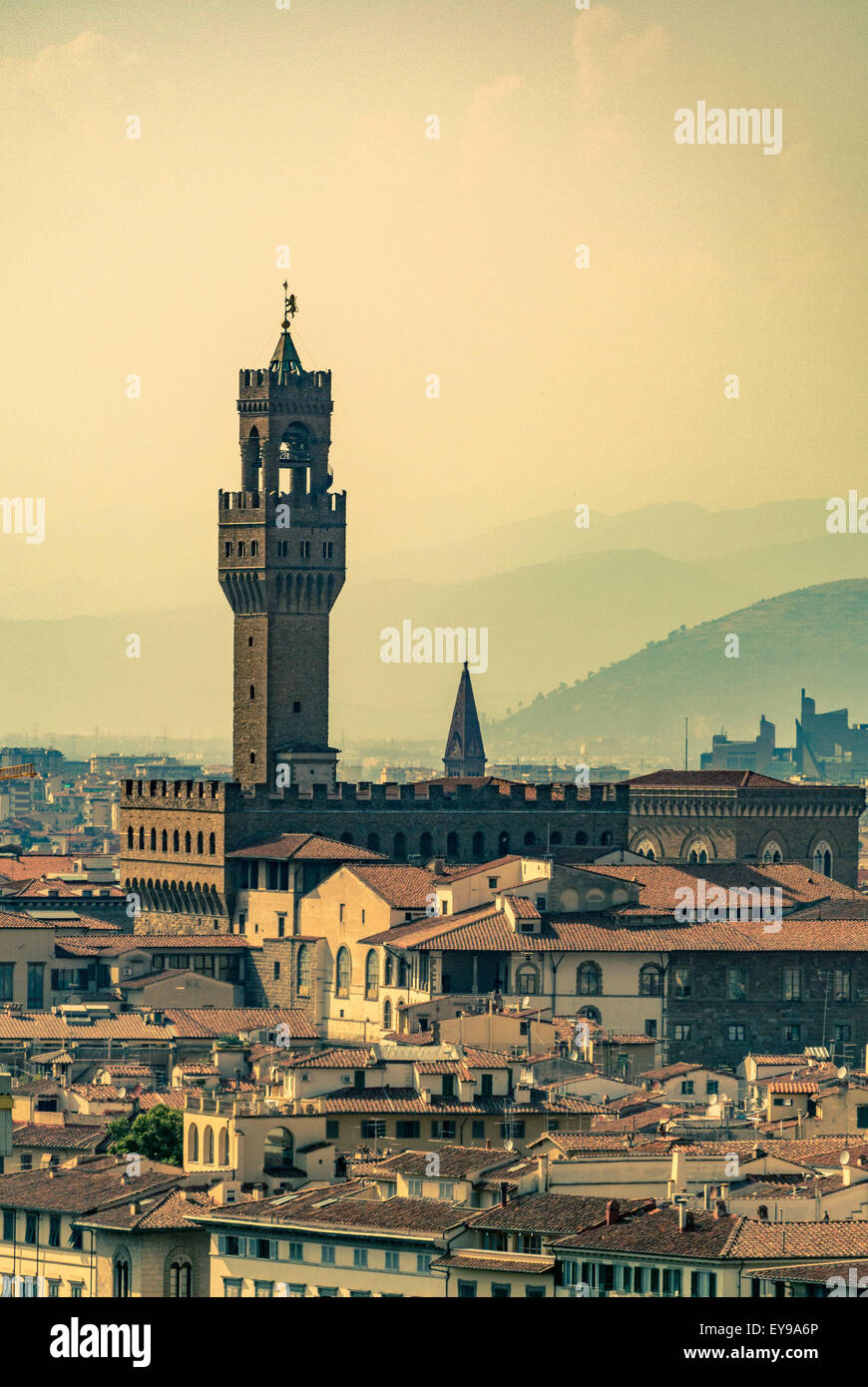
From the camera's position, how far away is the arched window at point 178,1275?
55312 mm

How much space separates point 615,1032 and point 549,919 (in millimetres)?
6538

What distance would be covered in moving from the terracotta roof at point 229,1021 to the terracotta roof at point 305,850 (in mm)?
10018

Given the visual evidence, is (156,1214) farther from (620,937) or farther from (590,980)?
(620,937)

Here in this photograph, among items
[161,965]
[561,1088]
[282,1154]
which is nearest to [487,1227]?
[282,1154]

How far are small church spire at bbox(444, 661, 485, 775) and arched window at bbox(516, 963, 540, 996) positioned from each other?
8355 centimetres

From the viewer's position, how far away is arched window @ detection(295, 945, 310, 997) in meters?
101

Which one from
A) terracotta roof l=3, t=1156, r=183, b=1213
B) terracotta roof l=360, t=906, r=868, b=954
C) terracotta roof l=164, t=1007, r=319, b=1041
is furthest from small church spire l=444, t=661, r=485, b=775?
terracotta roof l=3, t=1156, r=183, b=1213

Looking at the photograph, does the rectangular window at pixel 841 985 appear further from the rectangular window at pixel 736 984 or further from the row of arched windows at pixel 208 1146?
the row of arched windows at pixel 208 1146

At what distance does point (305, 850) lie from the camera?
352 feet

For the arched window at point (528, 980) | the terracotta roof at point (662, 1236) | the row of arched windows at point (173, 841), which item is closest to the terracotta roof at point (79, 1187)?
the terracotta roof at point (662, 1236)

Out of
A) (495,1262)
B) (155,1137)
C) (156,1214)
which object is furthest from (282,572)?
(495,1262)

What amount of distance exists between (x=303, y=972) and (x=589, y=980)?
36.8 feet

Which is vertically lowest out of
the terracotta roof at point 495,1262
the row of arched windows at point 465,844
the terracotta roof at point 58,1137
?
the terracotta roof at point 495,1262

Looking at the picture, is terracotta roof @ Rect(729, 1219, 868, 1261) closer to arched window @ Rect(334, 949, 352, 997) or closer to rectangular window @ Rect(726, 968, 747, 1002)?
rectangular window @ Rect(726, 968, 747, 1002)
